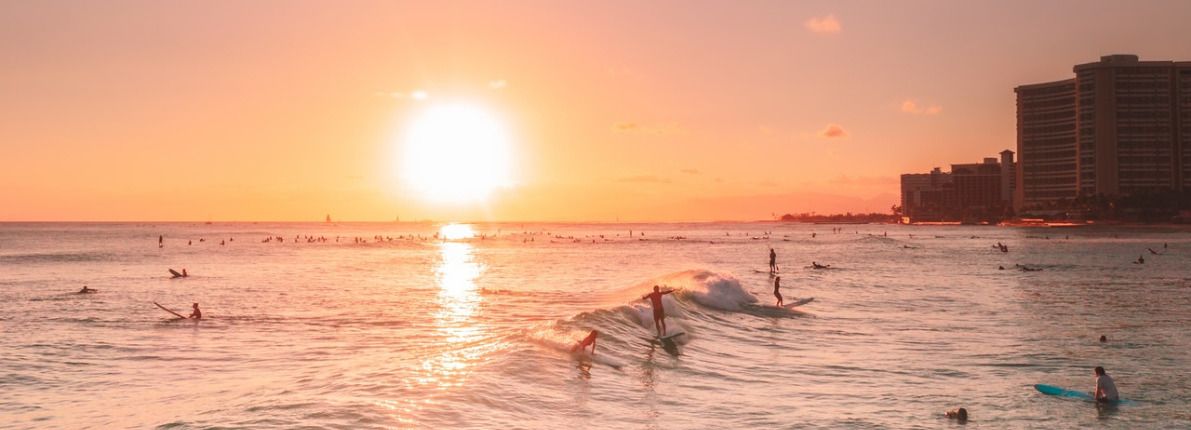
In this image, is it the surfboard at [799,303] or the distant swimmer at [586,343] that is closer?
the distant swimmer at [586,343]

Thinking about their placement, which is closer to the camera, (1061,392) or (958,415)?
(958,415)

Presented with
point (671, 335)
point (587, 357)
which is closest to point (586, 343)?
point (587, 357)

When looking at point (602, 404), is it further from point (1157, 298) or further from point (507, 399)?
point (1157, 298)

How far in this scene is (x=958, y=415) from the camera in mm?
17422

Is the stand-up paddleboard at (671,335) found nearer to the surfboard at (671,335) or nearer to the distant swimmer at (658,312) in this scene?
the surfboard at (671,335)

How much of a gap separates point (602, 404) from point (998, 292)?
36.8 m

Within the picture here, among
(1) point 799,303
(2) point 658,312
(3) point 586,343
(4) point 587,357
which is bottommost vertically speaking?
(1) point 799,303

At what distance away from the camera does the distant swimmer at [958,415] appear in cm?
1731

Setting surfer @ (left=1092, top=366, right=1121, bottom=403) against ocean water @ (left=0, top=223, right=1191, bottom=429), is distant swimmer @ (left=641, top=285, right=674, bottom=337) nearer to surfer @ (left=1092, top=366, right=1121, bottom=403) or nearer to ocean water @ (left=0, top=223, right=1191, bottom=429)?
ocean water @ (left=0, top=223, right=1191, bottom=429)

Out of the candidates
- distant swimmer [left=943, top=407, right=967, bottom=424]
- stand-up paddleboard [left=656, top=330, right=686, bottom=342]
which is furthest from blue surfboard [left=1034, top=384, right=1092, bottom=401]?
stand-up paddleboard [left=656, top=330, right=686, bottom=342]

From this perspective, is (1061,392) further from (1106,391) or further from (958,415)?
(958,415)

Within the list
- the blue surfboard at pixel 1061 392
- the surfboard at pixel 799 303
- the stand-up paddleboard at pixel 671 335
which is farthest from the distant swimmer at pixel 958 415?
the surfboard at pixel 799 303

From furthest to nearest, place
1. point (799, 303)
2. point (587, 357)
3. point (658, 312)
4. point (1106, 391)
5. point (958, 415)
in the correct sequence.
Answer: point (799, 303), point (658, 312), point (587, 357), point (1106, 391), point (958, 415)

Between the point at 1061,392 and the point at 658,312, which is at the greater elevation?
the point at 658,312
